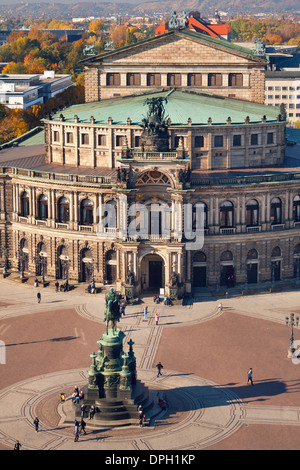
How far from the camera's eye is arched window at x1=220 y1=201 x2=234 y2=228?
136 m

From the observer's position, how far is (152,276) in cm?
13575

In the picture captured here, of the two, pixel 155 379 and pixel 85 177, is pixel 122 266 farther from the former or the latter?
pixel 155 379

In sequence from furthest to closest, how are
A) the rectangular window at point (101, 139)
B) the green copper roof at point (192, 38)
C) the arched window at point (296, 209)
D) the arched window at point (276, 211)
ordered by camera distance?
1. the green copper roof at point (192, 38)
2. the rectangular window at point (101, 139)
3. the arched window at point (296, 209)
4. the arched window at point (276, 211)

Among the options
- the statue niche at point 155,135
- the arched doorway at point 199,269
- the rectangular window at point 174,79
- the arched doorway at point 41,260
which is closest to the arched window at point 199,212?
the arched doorway at point 199,269

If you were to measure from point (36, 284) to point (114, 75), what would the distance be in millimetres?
39879

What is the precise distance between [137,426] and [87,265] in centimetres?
4816

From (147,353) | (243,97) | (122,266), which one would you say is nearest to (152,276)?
(122,266)

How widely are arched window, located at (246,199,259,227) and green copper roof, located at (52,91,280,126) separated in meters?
13.1

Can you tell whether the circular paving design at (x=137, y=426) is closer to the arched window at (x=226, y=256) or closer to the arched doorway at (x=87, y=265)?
the arched window at (x=226, y=256)

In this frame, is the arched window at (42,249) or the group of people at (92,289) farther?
the arched window at (42,249)

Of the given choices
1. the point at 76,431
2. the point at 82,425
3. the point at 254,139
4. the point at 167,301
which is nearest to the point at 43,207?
the point at 167,301

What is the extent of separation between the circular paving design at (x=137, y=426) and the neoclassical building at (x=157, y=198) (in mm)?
28838

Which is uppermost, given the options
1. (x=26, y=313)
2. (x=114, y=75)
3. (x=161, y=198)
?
(x=114, y=75)

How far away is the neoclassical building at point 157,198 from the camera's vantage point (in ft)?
429
